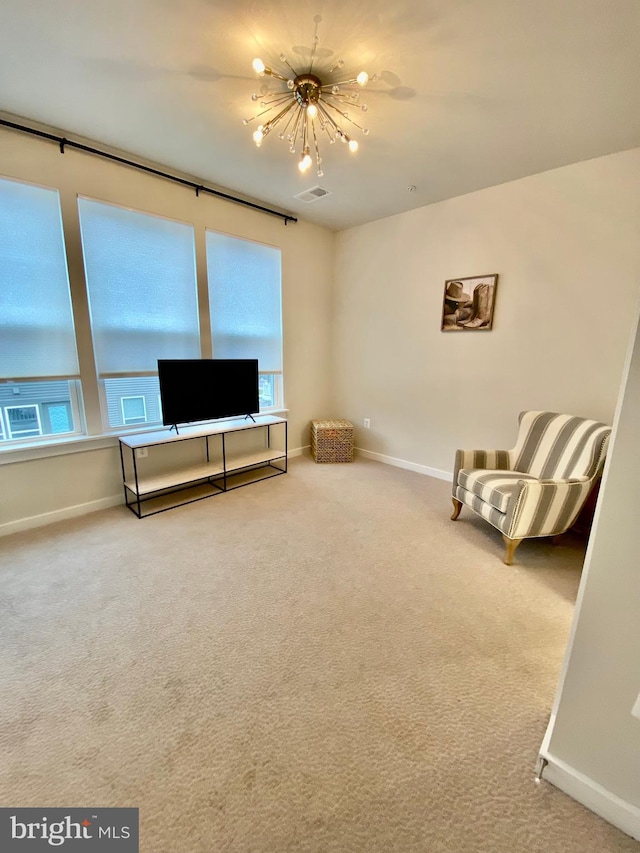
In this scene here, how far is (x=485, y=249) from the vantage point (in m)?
3.17

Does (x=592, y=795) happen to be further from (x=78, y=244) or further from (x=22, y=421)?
(x=78, y=244)

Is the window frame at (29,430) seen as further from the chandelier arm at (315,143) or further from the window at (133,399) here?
the chandelier arm at (315,143)

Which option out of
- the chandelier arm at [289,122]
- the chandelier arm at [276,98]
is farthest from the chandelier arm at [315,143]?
the chandelier arm at [276,98]

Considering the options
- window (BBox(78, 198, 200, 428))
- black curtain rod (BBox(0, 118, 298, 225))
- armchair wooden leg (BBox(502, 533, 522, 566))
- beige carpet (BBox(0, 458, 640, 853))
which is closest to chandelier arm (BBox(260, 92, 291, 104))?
black curtain rod (BBox(0, 118, 298, 225))

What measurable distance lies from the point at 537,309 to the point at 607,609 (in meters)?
2.71

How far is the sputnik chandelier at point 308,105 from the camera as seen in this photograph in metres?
1.85

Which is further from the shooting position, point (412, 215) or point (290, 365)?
point (290, 365)

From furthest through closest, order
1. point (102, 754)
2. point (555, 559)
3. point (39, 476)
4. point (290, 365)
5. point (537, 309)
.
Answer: point (290, 365) → point (537, 309) → point (39, 476) → point (555, 559) → point (102, 754)

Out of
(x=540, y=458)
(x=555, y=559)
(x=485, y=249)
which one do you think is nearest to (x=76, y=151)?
(x=485, y=249)

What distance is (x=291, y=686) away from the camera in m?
1.43

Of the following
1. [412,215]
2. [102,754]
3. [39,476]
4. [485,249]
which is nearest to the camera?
[102,754]

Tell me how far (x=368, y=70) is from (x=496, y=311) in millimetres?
2116

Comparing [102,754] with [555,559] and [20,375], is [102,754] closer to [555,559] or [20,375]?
[20,375]
